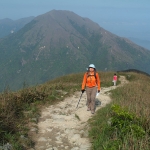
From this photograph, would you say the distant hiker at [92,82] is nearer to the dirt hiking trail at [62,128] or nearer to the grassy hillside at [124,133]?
the dirt hiking trail at [62,128]

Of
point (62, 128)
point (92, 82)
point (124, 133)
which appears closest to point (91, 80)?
point (92, 82)

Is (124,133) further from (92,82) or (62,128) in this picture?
(92,82)

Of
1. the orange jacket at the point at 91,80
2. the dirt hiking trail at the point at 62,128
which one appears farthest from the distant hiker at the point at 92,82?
the dirt hiking trail at the point at 62,128

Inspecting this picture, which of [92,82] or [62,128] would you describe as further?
[92,82]

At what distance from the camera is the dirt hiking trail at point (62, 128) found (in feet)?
24.0

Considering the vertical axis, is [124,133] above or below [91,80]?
below

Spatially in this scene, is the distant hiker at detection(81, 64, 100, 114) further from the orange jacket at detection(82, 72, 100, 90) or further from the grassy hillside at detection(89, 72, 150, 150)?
the grassy hillside at detection(89, 72, 150, 150)

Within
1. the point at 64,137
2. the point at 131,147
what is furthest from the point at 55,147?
the point at 131,147

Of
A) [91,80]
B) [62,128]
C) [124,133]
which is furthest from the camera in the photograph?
[91,80]

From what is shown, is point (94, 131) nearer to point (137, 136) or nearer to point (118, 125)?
point (118, 125)

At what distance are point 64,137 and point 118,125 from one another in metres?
2.12

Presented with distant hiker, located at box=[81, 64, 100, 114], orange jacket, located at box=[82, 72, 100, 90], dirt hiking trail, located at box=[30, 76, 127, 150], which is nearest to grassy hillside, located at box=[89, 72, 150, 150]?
dirt hiking trail, located at box=[30, 76, 127, 150]

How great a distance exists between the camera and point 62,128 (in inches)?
352

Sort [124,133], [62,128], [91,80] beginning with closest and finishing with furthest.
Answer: [124,133] → [62,128] → [91,80]
